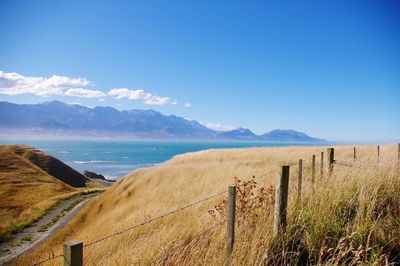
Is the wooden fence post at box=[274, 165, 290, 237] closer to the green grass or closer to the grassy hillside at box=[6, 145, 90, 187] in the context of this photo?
the green grass

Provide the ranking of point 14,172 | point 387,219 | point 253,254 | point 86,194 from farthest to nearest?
point 14,172, point 86,194, point 387,219, point 253,254

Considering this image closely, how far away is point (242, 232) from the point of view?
5.55 meters

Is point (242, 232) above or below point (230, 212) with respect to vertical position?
below

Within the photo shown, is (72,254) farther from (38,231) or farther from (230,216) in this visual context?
(38,231)

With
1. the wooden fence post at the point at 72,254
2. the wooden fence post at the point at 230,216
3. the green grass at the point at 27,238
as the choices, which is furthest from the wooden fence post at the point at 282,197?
the green grass at the point at 27,238

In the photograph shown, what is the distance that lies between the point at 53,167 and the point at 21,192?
31.7 m

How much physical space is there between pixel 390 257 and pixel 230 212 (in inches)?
107

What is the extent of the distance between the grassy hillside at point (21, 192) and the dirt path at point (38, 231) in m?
1.31

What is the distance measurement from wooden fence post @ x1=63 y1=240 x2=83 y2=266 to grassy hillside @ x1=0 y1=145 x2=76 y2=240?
35718mm

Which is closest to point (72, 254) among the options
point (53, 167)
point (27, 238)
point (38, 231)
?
point (27, 238)

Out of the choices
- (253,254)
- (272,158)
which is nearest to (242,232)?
(253,254)

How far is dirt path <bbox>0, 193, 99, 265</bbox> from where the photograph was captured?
27.4m

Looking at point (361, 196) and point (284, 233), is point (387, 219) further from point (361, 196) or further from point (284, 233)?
point (284, 233)

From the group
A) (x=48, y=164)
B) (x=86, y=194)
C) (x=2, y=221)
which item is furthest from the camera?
(x=48, y=164)
